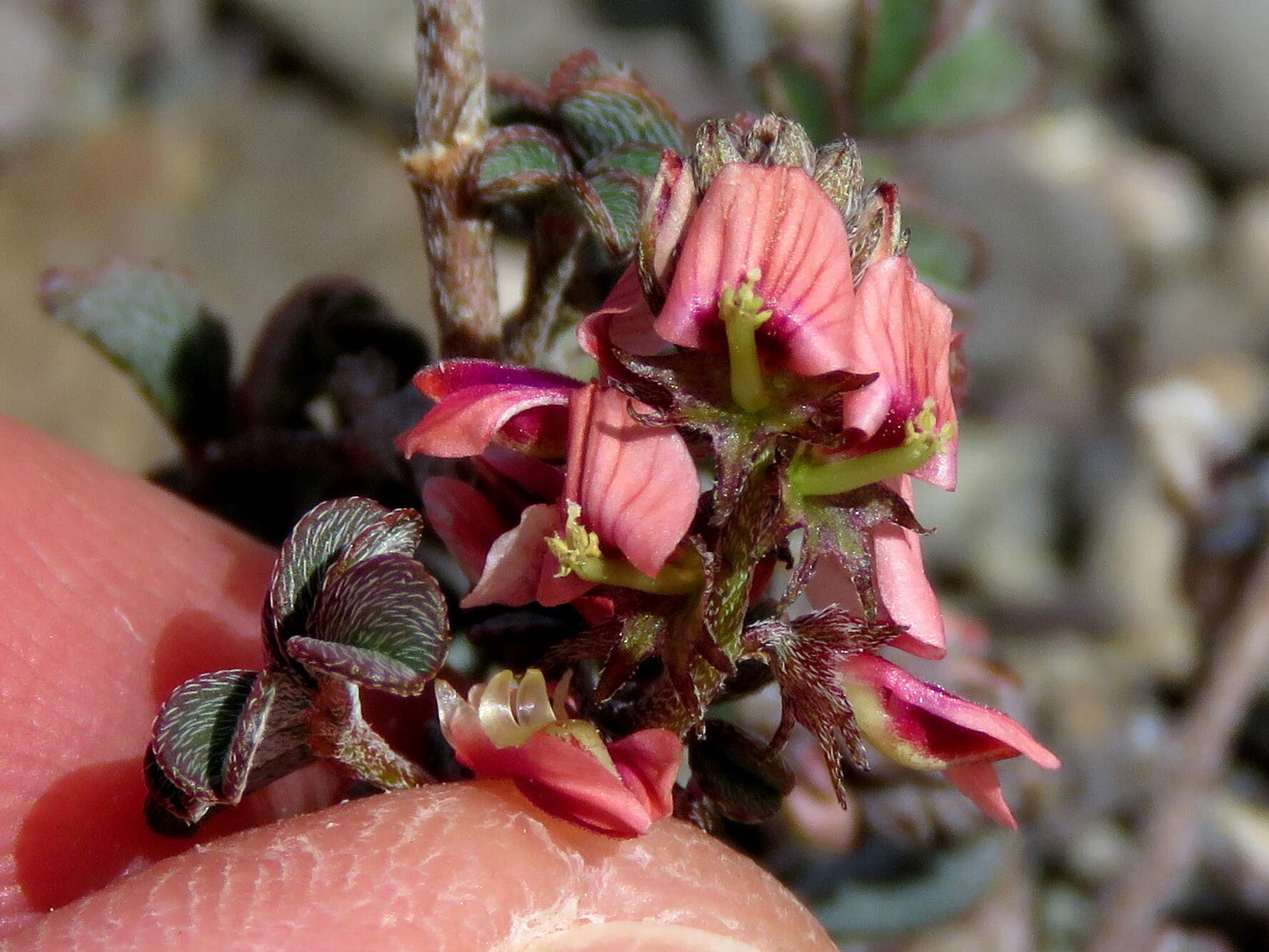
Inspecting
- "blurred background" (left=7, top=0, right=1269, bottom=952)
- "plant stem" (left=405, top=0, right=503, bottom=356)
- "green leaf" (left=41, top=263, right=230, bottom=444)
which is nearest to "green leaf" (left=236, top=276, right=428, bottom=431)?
→ "green leaf" (left=41, top=263, right=230, bottom=444)

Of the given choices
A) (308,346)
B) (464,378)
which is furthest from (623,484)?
(308,346)

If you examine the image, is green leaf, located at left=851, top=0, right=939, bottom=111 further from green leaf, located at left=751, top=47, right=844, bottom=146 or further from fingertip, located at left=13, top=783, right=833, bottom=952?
fingertip, located at left=13, top=783, right=833, bottom=952

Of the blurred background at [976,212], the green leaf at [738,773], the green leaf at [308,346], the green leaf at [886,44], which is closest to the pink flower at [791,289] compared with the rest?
the green leaf at [738,773]

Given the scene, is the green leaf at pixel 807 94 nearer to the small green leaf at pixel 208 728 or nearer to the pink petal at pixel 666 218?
the pink petal at pixel 666 218

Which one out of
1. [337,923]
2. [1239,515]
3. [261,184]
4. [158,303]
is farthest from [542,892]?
[261,184]

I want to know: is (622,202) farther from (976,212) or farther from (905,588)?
(976,212)

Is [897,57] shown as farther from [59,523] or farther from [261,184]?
[261,184]
